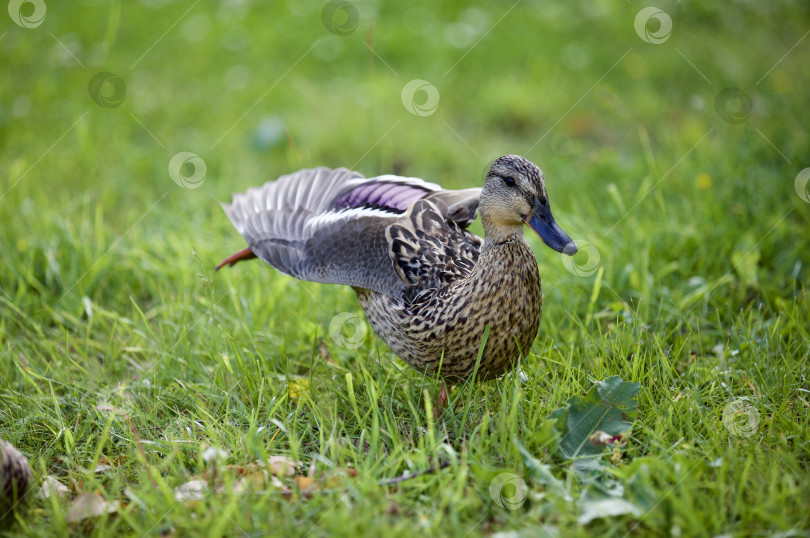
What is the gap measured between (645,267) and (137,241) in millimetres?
2887

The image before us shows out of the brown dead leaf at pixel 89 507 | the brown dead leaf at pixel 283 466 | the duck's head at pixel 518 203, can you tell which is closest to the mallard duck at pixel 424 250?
the duck's head at pixel 518 203

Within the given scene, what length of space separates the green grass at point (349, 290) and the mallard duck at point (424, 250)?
0.76 feet

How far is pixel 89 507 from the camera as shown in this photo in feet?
7.89

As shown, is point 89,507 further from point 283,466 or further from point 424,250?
point 424,250

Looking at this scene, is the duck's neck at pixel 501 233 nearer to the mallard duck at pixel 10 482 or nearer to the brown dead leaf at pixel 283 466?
the brown dead leaf at pixel 283 466

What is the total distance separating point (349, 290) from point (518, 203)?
1.45 m

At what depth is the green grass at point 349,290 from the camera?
241cm

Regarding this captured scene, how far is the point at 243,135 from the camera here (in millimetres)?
5688

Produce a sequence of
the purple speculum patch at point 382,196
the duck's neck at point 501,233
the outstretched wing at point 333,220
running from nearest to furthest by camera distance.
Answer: the duck's neck at point 501,233 → the outstretched wing at point 333,220 → the purple speculum patch at point 382,196

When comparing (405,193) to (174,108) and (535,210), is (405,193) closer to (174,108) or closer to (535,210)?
(535,210)

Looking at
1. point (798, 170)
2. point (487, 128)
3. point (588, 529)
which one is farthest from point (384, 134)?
point (588, 529)

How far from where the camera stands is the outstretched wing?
307 centimetres

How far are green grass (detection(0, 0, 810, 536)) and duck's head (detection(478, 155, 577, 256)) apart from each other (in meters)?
0.59

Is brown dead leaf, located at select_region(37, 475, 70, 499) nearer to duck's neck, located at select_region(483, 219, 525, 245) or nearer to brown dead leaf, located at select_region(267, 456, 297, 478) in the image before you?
brown dead leaf, located at select_region(267, 456, 297, 478)
